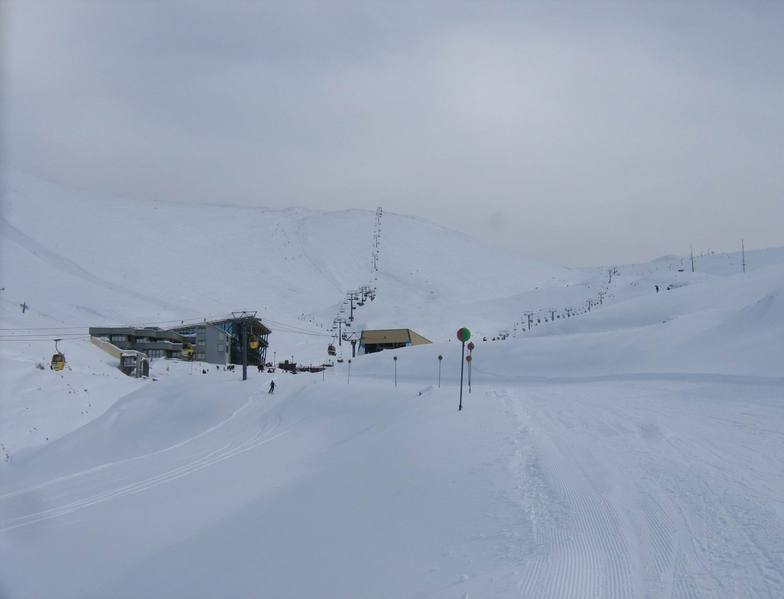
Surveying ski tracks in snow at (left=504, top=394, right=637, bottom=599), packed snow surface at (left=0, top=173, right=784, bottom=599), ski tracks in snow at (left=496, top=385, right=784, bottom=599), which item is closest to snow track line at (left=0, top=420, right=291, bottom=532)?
packed snow surface at (left=0, top=173, right=784, bottom=599)

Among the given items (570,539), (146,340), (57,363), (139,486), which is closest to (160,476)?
(139,486)

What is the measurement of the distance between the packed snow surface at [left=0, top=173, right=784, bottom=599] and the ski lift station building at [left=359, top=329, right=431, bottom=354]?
46.9ft

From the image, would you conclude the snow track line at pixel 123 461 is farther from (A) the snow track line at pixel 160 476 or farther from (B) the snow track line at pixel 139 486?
(B) the snow track line at pixel 139 486

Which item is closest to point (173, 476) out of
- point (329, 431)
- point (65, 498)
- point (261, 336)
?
point (65, 498)

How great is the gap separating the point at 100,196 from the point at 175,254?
42973 millimetres

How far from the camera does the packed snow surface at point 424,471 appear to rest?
6.84 m

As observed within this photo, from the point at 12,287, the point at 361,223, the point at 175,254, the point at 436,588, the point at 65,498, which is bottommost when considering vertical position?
the point at 65,498

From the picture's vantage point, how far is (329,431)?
82.7ft

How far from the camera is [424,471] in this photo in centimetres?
1193

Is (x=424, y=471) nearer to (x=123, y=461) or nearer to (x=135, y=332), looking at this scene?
(x=123, y=461)

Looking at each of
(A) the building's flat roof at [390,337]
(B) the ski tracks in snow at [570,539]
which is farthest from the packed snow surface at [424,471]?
(A) the building's flat roof at [390,337]

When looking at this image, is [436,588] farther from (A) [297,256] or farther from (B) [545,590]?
(A) [297,256]

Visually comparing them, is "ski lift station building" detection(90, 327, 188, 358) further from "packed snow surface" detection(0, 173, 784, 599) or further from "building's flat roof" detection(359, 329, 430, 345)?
"building's flat roof" detection(359, 329, 430, 345)

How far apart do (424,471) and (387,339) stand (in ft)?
200
